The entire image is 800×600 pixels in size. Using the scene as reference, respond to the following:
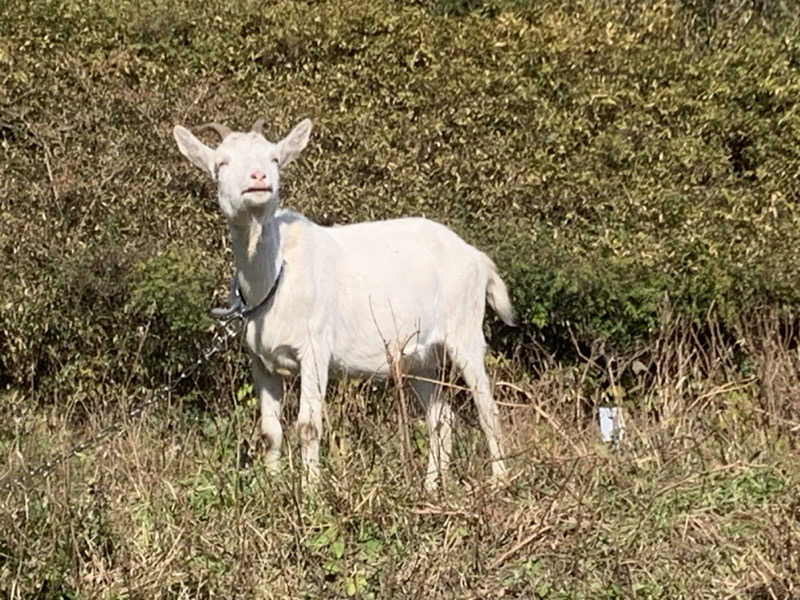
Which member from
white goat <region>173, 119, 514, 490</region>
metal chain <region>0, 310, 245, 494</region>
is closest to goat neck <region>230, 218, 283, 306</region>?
white goat <region>173, 119, 514, 490</region>

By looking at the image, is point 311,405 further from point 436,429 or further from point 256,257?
point 256,257

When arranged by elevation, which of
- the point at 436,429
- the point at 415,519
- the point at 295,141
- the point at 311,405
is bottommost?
the point at 415,519

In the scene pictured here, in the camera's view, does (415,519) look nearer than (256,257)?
Yes

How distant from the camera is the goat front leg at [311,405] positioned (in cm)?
636

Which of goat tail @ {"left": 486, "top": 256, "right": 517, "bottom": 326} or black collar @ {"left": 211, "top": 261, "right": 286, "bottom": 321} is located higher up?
A: black collar @ {"left": 211, "top": 261, "right": 286, "bottom": 321}

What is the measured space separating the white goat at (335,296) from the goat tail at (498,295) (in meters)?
0.02

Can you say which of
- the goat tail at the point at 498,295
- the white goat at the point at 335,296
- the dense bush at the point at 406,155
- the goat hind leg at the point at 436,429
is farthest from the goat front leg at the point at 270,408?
the dense bush at the point at 406,155

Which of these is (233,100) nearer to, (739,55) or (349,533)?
(739,55)

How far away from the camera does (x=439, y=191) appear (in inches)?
340

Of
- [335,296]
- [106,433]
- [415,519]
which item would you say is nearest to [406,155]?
[335,296]

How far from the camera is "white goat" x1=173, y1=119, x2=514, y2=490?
20.1 ft

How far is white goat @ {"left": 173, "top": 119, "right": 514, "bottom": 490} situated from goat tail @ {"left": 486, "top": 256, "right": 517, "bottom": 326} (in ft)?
0.05

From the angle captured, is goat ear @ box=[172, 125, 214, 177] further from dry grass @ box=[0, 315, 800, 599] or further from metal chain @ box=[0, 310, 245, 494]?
dry grass @ box=[0, 315, 800, 599]

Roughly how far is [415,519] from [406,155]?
332 centimetres
